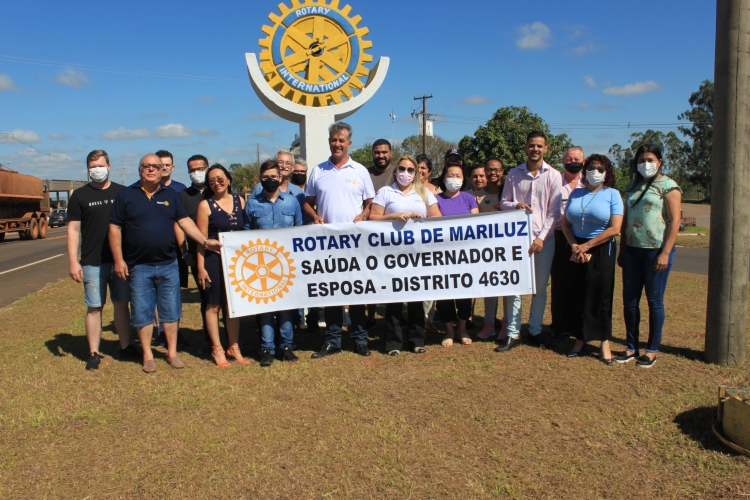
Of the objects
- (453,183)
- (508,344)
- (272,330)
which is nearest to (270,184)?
(272,330)

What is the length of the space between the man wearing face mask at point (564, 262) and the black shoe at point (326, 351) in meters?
2.42

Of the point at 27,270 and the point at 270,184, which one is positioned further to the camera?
the point at 27,270

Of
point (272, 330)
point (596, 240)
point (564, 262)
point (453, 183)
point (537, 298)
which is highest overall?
point (453, 183)

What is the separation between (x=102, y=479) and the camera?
11.0 feet

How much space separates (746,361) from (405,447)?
3.50m

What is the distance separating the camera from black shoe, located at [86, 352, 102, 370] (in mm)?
5352

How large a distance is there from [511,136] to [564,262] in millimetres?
28658

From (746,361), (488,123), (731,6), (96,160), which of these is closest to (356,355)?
(96,160)

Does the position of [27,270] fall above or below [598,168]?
below

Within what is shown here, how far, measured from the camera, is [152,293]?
528 centimetres

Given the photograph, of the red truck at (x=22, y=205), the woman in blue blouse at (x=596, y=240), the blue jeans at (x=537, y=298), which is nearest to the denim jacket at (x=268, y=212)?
the blue jeans at (x=537, y=298)

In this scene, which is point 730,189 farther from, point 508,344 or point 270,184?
point 270,184

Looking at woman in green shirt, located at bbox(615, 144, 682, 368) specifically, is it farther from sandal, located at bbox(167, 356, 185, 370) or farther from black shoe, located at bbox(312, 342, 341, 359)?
sandal, located at bbox(167, 356, 185, 370)

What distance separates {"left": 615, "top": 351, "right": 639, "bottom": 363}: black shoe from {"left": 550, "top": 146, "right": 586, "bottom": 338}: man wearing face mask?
0.61 metres
